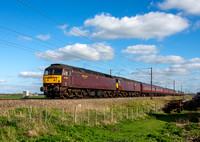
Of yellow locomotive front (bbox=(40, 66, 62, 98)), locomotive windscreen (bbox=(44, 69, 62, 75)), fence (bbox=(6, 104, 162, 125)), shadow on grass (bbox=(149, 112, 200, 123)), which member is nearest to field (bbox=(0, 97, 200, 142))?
fence (bbox=(6, 104, 162, 125))

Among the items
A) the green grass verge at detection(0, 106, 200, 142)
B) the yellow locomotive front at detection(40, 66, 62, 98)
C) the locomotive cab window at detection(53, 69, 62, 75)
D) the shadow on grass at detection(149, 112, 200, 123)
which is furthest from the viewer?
the locomotive cab window at detection(53, 69, 62, 75)

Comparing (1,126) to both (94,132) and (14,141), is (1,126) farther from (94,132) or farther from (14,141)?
(94,132)

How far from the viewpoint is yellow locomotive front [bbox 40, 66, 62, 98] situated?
86.6 feet

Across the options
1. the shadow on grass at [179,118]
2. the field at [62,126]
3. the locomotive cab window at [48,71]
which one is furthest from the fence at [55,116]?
the shadow on grass at [179,118]

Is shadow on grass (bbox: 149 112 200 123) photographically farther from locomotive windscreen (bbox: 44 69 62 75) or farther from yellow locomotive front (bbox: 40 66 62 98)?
locomotive windscreen (bbox: 44 69 62 75)

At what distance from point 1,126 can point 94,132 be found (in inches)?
268

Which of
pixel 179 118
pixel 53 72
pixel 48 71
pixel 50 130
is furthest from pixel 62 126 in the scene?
pixel 179 118

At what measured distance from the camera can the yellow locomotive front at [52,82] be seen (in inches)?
1040

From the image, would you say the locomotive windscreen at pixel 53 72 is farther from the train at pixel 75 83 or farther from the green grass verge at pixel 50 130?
the green grass verge at pixel 50 130


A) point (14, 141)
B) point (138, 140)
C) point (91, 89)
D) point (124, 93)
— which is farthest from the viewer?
point (124, 93)

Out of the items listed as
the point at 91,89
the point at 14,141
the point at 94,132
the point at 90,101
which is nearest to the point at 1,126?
the point at 14,141

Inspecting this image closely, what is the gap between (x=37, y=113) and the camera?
17000mm

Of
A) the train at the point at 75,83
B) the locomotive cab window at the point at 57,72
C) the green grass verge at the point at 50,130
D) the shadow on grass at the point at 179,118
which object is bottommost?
the shadow on grass at the point at 179,118

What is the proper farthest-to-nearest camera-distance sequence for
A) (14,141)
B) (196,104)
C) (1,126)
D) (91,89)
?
(196,104) → (91,89) → (1,126) → (14,141)
